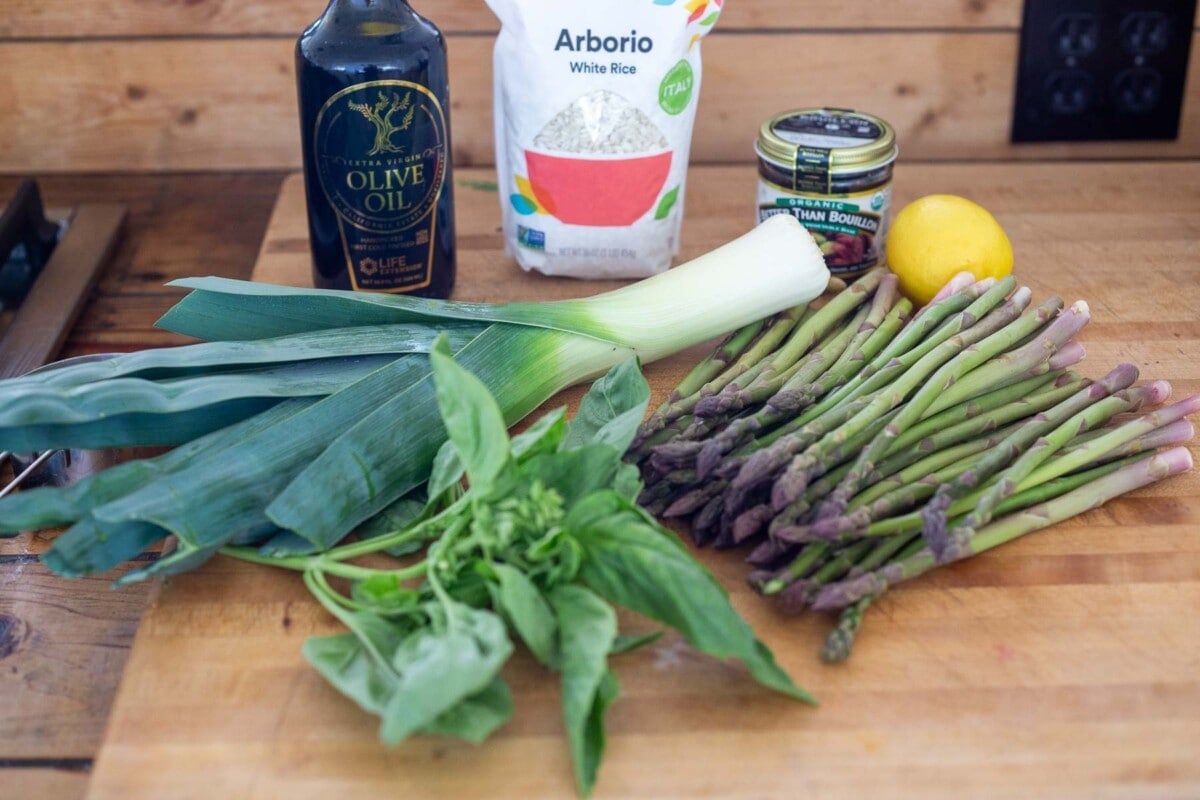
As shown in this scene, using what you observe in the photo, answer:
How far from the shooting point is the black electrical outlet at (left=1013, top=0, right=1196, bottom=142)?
1606 millimetres

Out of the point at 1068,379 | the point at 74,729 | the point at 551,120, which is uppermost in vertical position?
the point at 551,120

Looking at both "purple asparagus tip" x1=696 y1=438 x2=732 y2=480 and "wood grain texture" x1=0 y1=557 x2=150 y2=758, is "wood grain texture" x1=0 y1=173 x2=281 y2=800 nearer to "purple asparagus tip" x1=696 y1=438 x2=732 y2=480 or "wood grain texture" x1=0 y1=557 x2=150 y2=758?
"wood grain texture" x1=0 y1=557 x2=150 y2=758

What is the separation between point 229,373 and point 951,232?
768 mm

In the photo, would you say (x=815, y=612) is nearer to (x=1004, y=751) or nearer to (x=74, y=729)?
(x=1004, y=751)

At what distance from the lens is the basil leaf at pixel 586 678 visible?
74cm

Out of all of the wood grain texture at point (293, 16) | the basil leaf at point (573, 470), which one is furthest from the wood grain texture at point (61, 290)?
the basil leaf at point (573, 470)

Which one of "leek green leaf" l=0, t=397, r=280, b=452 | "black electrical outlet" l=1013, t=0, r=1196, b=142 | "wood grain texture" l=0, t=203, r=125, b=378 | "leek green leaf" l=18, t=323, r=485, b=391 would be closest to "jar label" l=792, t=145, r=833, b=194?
"leek green leaf" l=18, t=323, r=485, b=391

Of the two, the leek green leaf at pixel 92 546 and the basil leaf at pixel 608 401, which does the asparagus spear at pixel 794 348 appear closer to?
the basil leaf at pixel 608 401

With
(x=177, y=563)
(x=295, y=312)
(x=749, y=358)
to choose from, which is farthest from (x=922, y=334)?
(x=177, y=563)

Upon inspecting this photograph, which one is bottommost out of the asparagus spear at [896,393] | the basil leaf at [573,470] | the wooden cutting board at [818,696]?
the wooden cutting board at [818,696]

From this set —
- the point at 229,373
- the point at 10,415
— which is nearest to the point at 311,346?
the point at 229,373

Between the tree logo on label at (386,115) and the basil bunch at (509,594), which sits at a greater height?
the tree logo on label at (386,115)

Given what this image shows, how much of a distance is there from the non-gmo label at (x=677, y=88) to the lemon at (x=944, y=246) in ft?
0.93

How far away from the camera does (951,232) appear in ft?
4.21
